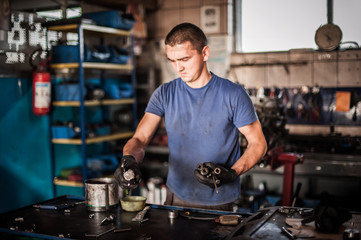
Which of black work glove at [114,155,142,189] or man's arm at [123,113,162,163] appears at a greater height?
man's arm at [123,113,162,163]

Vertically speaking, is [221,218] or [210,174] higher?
[210,174]

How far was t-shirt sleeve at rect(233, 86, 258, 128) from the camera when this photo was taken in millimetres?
2146

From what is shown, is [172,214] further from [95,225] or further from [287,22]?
[287,22]

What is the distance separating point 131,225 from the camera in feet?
5.88

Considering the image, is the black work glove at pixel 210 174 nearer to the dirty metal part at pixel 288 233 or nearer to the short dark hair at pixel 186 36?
the dirty metal part at pixel 288 233

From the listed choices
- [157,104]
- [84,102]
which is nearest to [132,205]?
[157,104]

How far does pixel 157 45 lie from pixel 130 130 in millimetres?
1153

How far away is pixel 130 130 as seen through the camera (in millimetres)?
4773

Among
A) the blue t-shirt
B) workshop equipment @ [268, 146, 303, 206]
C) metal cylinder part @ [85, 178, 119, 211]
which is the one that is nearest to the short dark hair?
the blue t-shirt

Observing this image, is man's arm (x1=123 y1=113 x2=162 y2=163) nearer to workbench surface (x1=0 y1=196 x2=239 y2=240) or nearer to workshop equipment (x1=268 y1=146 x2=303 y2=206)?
workbench surface (x1=0 y1=196 x2=239 y2=240)

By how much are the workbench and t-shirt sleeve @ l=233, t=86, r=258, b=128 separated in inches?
18.8

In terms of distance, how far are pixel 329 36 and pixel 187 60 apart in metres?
2.45

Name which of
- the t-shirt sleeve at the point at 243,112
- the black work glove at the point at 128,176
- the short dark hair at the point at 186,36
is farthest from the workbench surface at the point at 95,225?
the short dark hair at the point at 186,36

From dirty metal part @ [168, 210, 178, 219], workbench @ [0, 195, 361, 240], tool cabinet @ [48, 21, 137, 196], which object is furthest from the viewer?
tool cabinet @ [48, 21, 137, 196]
